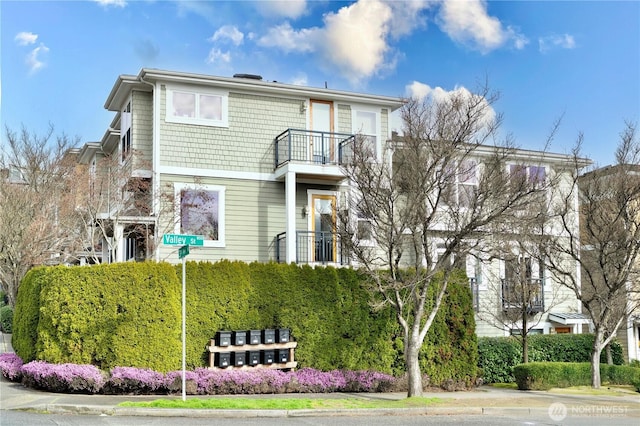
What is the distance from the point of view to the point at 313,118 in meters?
24.2

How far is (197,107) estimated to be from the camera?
73.6 ft

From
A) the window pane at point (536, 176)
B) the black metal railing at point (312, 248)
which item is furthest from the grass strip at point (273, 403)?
the black metal railing at point (312, 248)

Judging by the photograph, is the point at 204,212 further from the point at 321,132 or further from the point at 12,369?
the point at 12,369

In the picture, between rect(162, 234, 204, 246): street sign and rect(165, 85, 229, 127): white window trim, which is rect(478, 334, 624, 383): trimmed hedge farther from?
rect(162, 234, 204, 246): street sign

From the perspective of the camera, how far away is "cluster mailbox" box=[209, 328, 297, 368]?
16.9 m

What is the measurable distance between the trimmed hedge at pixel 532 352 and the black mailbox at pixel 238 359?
28.6 feet

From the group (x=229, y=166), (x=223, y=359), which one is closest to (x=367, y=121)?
(x=229, y=166)

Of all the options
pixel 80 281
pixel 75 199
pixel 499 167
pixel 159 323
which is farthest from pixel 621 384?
pixel 75 199

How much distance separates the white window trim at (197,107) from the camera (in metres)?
22.0

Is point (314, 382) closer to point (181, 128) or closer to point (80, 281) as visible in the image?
point (80, 281)

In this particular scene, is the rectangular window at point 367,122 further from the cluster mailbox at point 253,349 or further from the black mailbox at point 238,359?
the black mailbox at point 238,359

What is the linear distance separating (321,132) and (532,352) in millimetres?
10404

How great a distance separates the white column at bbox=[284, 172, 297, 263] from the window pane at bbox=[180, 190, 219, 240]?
2286 millimetres

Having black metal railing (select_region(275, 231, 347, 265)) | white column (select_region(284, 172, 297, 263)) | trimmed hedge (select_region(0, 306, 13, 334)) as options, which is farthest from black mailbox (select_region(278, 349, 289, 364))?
trimmed hedge (select_region(0, 306, 13, 334))
